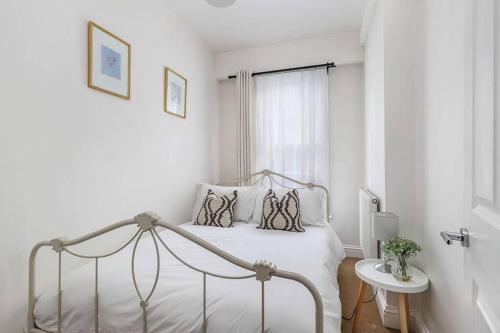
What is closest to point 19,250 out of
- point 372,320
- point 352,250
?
point 372,320

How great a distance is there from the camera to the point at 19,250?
132cm

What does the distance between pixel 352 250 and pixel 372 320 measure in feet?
3.95

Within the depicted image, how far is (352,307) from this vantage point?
203 centimetres

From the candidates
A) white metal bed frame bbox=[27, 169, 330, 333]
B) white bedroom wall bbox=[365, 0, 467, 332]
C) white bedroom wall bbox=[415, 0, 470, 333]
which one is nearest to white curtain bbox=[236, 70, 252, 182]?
white bedroom wall bbox=[365, 0, 467, 332]

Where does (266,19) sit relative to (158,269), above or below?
above

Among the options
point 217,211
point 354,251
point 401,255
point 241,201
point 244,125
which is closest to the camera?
point 401,255

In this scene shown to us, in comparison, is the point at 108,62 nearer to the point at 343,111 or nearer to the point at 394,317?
the point at 343,111

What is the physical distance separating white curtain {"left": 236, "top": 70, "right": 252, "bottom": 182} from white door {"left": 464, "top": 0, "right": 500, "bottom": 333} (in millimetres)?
2553

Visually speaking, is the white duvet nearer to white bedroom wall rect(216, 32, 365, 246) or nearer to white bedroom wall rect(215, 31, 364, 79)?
white bedroom wall rect(216, 32, 365, 246)

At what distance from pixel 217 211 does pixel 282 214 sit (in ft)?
1.97

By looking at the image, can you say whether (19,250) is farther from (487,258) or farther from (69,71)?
(487,258)

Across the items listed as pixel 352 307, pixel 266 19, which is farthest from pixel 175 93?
pixel 352 307

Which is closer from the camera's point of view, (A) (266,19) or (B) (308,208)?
(B) (308,208)

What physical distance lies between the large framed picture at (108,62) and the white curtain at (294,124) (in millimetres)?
1649
